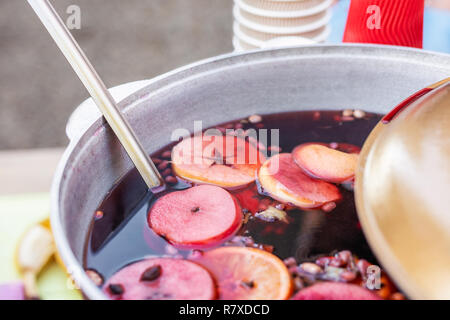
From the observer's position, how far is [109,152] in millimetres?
1031

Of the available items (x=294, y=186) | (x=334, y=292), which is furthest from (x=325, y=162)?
(x=334, y=292)

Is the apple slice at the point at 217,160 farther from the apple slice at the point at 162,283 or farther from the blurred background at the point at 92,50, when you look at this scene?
the blurred background at the point at 92,50

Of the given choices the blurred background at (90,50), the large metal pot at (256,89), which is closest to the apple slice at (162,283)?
the large metal pot at (256,89)

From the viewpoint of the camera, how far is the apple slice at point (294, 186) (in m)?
1.01

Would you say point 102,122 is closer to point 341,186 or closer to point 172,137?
point 172,137

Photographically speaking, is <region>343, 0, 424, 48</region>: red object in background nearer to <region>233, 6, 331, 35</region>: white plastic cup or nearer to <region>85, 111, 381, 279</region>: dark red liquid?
<region>233, 6, 331, 35</region>: white plastic cup

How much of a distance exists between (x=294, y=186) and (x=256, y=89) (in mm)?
366

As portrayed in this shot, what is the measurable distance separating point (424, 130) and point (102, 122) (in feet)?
2.11

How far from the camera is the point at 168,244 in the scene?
0.93 metres

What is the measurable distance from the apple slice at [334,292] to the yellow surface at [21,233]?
414 millimetres

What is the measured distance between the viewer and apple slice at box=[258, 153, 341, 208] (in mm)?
1006

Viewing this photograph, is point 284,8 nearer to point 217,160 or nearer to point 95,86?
point 217,160

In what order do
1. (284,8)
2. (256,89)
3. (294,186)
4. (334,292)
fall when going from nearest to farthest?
(334,292) < (294,186) < (256,89) < (284,8)

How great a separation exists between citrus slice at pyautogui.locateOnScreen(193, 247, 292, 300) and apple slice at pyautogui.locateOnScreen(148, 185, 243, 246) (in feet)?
0.13
